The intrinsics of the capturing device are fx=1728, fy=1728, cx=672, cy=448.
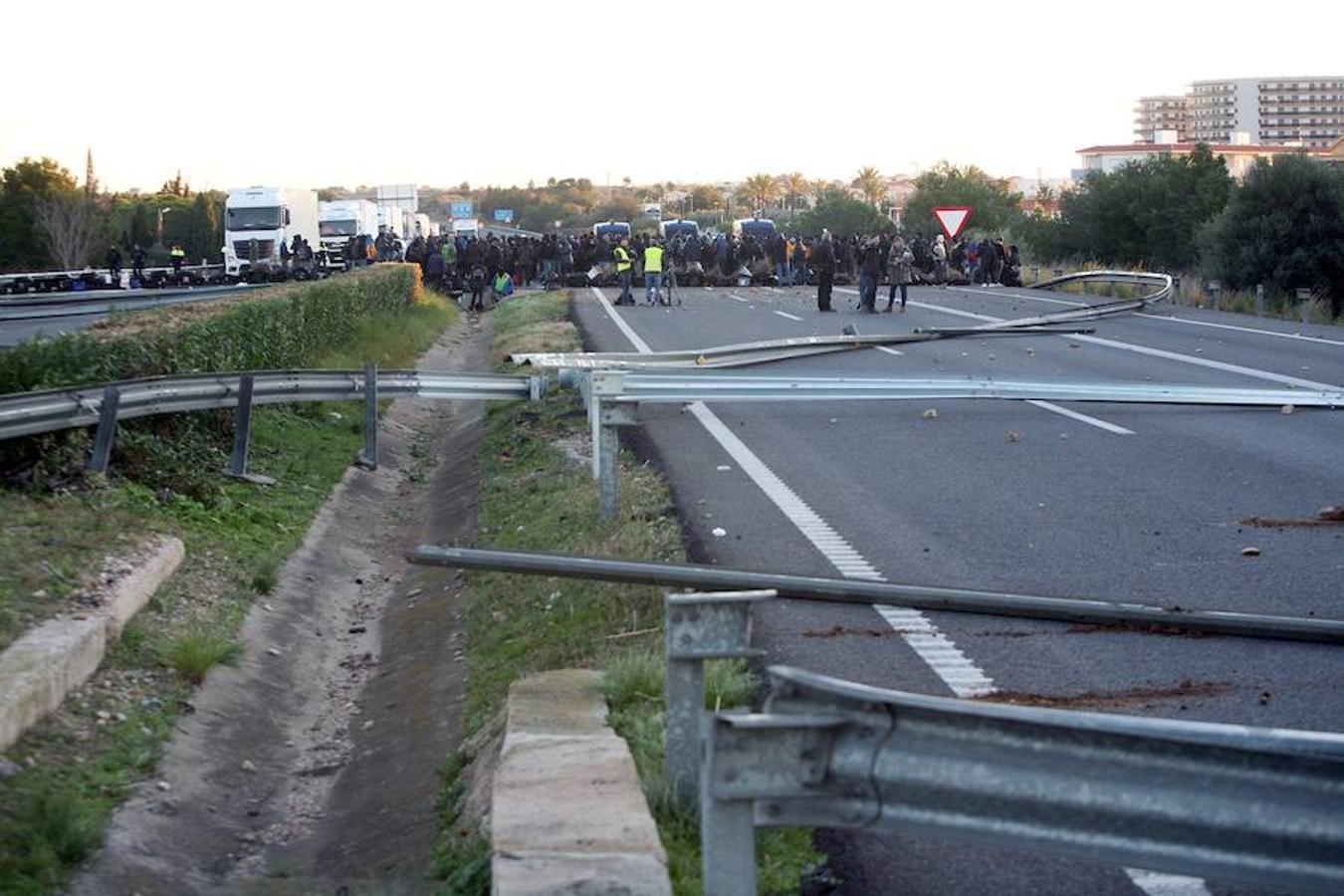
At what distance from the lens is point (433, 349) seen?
30.2 meters

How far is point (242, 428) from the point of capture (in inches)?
517

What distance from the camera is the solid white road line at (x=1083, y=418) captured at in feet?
47.8

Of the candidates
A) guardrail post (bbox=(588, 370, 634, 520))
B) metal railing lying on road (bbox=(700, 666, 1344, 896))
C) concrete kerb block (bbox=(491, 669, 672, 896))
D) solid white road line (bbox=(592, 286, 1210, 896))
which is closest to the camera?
metal railing lying on road (bbox=(700, 666, 1344, 896))

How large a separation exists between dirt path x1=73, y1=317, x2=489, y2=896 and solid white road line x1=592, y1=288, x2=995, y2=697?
6.67 feet

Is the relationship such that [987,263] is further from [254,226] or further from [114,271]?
[114,271]

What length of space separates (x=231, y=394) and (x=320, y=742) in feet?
17.0

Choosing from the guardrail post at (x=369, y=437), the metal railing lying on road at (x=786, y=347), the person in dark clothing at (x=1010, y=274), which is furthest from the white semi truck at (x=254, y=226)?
the guardrail post at (x=369, y=437)

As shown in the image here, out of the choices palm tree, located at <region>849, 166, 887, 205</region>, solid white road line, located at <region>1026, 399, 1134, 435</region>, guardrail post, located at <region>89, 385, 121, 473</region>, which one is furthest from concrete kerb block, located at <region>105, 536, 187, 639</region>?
palm tree, located at <region>849, 166, 887, 205</region>

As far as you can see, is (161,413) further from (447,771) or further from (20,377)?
(447,771)

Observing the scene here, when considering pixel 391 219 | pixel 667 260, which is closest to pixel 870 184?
pixel 391 219

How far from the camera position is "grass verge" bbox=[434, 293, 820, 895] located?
5.05 metres

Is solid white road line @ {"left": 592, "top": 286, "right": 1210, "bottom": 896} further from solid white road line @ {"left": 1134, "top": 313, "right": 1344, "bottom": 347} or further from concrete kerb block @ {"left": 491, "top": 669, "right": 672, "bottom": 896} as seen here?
solid white road line @ {"left": 1134, "top": 313, "right": 1344, "bottom": 347}

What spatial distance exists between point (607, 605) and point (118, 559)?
268 cm

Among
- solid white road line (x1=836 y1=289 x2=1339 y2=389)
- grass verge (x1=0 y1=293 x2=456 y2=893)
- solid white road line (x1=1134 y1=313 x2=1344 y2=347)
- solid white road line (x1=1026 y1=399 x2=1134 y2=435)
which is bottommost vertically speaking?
grass verge (x1=0 y1=293 x2=456 y2=893)
